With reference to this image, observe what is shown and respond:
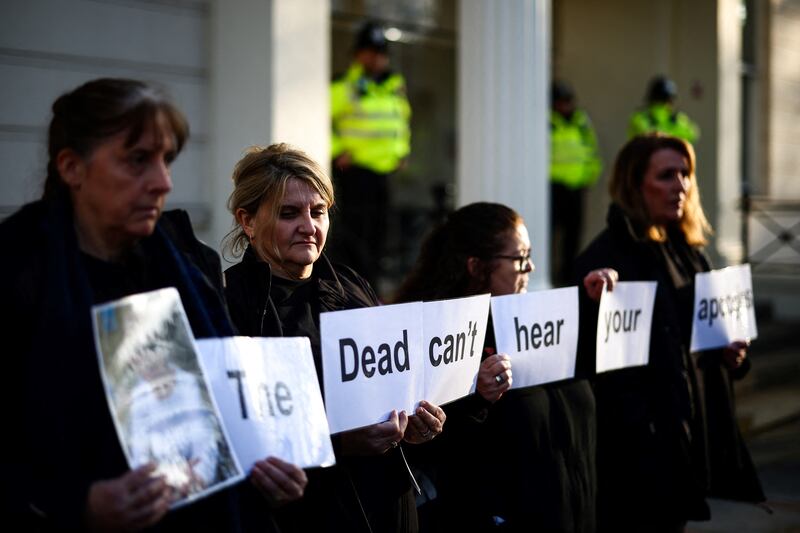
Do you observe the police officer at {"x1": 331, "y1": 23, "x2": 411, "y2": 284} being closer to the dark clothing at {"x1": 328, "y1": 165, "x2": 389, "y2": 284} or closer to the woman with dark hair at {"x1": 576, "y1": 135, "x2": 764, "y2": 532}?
the dark clothing at {"x1": 328, "y1": 165, "x2": 389, "y2": 284}

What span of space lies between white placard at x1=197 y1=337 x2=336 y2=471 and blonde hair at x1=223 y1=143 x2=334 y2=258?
44 centimetres

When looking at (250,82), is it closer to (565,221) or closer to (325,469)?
(325,469)

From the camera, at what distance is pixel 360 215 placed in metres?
9.05

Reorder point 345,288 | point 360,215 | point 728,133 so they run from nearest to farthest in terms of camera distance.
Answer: point 345,288, point 360,215, point 728,133

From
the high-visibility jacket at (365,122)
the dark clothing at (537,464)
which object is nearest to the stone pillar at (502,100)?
the high-visibility jacket at (365,122)

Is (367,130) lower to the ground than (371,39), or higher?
lower

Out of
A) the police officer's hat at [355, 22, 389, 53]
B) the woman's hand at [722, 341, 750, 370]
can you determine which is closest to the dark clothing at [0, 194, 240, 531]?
the woman's hand at [722, 341, 750, 370]

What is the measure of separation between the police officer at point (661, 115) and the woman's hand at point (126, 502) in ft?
34.9

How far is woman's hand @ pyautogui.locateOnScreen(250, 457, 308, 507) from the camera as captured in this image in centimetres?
235

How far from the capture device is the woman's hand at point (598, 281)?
394cm

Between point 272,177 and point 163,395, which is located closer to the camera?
point 163,395

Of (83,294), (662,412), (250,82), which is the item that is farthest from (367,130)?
(83,294)

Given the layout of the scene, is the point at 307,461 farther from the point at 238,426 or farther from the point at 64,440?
the point at 64,440

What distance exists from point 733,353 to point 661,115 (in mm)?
8003
